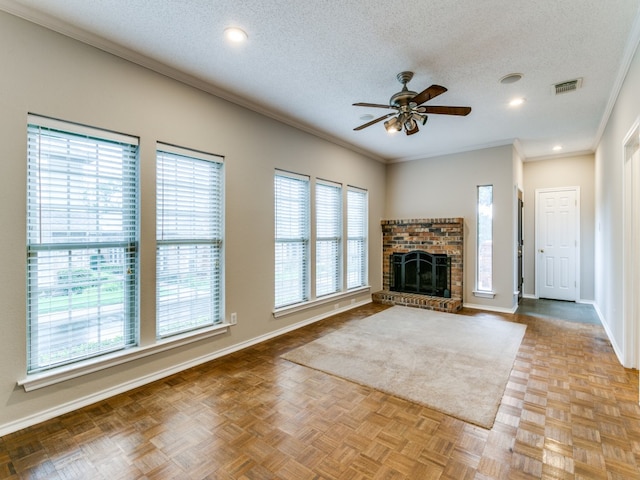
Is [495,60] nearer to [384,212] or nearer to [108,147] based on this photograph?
[108,147]

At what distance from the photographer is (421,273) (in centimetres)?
575

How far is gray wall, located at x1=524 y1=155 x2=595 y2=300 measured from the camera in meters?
5.69

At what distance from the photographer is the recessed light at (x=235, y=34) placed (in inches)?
91.3

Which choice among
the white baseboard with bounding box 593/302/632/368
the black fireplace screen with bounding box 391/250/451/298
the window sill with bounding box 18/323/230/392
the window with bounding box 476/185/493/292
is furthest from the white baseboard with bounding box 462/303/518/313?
the window sill with bounding box 18/323/230/392

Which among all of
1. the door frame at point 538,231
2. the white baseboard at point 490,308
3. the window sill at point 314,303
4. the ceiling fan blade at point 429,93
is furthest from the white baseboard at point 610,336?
the window sill at point 314,303

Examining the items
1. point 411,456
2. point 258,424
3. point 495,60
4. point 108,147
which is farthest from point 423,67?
point 258,424

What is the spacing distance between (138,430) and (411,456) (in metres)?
1.72

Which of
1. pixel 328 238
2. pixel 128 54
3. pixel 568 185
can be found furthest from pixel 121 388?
pixel 568 185

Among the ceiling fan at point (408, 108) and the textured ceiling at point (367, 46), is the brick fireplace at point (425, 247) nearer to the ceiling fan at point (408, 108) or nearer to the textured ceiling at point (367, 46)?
the textured ceiling at point (367, 46)

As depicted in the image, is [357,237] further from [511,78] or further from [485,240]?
[511,78]

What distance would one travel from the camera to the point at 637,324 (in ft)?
9.46

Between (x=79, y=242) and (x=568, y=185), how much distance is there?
744 centimetres

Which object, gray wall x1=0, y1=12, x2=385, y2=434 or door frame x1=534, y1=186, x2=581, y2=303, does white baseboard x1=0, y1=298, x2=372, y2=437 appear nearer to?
gray wall x1=0, y1=12, x2=385, y2=434

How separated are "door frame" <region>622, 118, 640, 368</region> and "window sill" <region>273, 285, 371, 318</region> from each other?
131 inches
